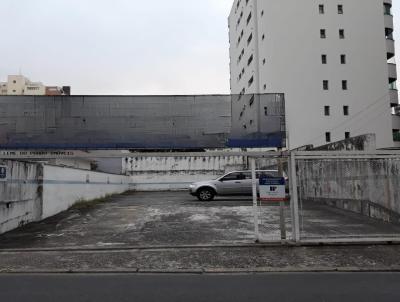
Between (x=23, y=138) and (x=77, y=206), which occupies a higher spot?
(x=23, y=138)

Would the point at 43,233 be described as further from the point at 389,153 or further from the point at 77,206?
the point at 389,153

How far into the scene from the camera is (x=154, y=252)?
796cm

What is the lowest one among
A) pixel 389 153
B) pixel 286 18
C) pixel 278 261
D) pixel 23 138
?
pixel 278 261

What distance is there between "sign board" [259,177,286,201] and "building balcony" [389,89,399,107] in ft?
119

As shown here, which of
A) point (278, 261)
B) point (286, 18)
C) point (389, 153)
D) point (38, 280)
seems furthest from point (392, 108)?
point (38, 280)

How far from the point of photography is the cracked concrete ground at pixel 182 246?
275 inches

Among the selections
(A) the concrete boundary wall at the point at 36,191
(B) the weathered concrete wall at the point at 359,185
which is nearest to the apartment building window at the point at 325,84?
(B) the weathered concrete wall at the point at 359,185

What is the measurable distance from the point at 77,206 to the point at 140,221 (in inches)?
205

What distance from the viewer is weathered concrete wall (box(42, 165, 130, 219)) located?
1323 cm

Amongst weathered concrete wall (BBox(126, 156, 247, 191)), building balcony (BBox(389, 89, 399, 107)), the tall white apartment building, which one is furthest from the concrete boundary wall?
building balcony (BBox(389, 89, 399, 107))

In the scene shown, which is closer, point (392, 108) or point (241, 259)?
point (241, 259)

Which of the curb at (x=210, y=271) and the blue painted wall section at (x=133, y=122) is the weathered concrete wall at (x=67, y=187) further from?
the curb at (x=210, y=271)

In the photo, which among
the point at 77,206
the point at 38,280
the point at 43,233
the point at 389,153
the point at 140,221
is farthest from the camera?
the point at 77,206

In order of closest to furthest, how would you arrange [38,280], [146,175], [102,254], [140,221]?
[38,280] → [102,254] → [140,221] → [146,175]
